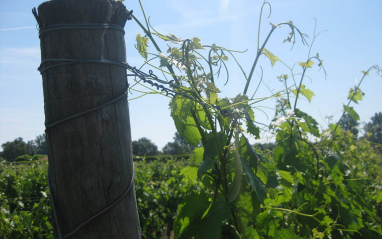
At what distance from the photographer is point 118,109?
5.17ft

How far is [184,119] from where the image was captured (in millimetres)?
1939

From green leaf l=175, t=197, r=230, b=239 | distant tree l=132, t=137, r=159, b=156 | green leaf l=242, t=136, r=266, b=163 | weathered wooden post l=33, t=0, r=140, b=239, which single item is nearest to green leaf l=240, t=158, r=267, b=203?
green leaf l=242, t=136, r=266, b=163

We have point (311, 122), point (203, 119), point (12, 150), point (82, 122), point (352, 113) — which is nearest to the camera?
point (82, 122)

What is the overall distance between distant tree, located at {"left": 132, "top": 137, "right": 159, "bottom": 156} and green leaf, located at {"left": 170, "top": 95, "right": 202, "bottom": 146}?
76.3 metres

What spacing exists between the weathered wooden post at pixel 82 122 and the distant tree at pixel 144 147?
76.8 metres

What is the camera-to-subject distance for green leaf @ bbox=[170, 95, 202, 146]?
189 centimetres

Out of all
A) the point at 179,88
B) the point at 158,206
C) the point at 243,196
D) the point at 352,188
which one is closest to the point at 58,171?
the point at 179,88

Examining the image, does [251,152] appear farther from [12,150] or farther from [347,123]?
[12,150]

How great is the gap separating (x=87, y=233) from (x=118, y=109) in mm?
523

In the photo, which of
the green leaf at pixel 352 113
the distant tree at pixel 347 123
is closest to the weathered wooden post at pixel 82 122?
the green leaf at pixel 352 113

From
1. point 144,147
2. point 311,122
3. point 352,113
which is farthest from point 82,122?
point 144,147

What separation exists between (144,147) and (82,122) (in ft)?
266

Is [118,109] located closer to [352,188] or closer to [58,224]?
[58,224]

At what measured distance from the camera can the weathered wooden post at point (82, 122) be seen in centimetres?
147
